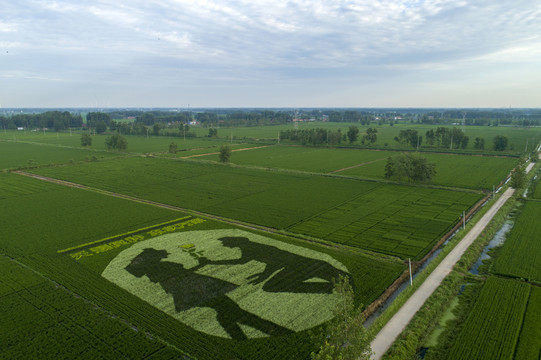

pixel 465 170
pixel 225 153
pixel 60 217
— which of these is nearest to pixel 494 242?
pixel 465 170

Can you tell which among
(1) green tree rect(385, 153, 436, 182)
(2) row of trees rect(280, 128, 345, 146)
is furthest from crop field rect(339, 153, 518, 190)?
(2) row of trees rect(280, 128, 345, 146)

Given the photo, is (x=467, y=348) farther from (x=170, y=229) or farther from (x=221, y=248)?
(x=170, y=229)

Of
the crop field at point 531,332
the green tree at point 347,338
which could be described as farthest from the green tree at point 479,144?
the green tree at point 347,338

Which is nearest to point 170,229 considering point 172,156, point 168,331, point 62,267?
point 62,267

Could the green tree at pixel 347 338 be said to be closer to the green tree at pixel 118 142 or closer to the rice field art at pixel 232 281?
the rice field art at pixel 232 281

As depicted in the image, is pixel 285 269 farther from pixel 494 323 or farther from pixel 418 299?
pixel 494 323
